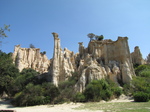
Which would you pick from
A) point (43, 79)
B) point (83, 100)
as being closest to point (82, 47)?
point (43, 79)

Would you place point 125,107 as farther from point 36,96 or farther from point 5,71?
point 5,71

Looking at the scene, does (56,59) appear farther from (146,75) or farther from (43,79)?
(146,75)

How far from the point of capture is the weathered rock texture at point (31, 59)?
161 ft

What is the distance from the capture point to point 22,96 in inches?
795

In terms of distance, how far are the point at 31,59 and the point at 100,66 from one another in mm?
35783

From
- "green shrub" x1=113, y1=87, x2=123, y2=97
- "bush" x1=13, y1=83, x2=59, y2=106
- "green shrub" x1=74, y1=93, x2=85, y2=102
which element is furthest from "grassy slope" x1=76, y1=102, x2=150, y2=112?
"green shrub" x1=113, y1=87, x2=123, y2=97

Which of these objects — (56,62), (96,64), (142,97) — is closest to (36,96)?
(56,62)

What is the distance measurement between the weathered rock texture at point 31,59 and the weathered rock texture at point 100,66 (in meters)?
22.2

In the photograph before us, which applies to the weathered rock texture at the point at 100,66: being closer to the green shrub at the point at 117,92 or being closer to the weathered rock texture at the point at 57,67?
the weathered rock texture at the point at 57,67

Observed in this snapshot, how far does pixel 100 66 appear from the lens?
2823cm

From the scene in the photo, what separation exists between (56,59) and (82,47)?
16.8m

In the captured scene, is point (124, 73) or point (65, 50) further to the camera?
point (65, 50)

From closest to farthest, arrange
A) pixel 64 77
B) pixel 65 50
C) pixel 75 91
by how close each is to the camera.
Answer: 1. pixel 75 91
2. pixel 64 77
3. pixel 65 50

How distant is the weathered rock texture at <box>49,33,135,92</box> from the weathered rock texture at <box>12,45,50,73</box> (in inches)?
876
